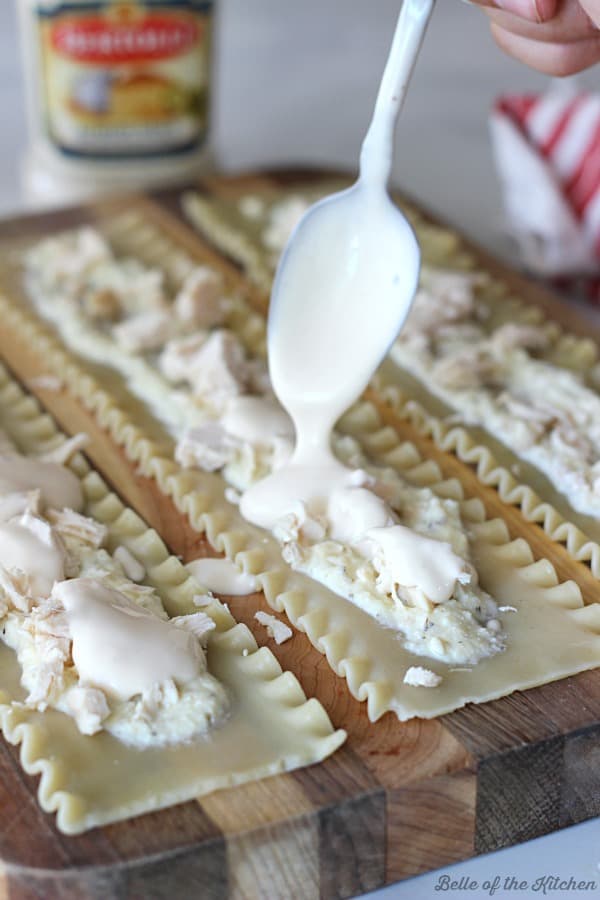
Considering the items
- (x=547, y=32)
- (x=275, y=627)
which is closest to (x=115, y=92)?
(x=547, y=32)

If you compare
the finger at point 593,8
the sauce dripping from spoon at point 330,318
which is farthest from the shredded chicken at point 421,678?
the finger at point 593,8

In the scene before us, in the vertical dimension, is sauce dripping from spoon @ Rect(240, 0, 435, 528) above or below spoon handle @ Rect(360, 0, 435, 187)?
below

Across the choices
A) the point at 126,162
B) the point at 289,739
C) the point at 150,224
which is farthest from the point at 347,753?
the point at 126,162

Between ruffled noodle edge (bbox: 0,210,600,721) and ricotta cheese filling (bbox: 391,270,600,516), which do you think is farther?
ricotta cheese filling (bbox: 391,270,600,516)

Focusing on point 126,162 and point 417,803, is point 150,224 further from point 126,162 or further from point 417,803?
point 417,803

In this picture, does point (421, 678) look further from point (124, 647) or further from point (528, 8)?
point (528, 8)

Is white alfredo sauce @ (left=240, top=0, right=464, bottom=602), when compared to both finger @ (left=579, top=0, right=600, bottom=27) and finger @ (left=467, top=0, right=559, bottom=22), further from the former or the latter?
finger @ (left=579, top=0, right=600, bottom=27)

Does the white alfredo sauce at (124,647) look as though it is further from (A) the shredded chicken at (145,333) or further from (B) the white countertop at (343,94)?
(B) the white countertop at (343,94)

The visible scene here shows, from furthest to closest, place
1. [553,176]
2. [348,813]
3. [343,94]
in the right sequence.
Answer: [343,94] → [553,176] → [348,813]

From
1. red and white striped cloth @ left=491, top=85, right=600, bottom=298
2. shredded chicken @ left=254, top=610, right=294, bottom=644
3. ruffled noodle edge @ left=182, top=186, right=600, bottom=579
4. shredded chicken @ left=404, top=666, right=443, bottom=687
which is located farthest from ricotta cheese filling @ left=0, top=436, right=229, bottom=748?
red and white striped cloth @ left=491, top=85, right=600, bottom=298
